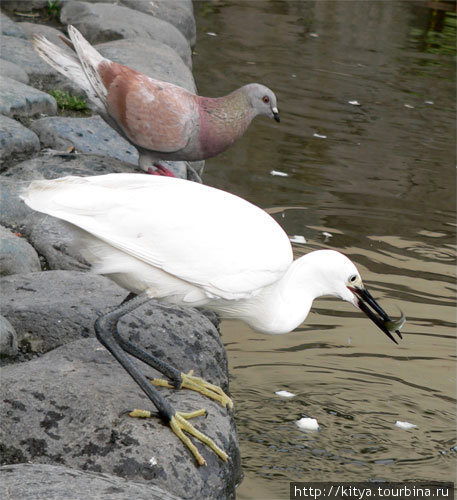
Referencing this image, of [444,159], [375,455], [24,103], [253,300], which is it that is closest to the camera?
[253,300]

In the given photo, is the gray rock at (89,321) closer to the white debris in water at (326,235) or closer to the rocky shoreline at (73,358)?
the rocky shoreline at (73,358)

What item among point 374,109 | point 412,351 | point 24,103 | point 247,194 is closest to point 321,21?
point 374,109

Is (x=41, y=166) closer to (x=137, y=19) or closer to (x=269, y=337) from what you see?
(x=269, y=337)

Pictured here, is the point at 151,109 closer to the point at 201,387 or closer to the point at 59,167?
the point at 59,167

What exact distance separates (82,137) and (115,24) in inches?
110

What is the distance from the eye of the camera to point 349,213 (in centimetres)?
616

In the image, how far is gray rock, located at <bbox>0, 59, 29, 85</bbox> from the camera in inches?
227

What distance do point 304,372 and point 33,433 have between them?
159 cm

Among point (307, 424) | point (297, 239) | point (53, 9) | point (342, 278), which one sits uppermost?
point (342, 278)

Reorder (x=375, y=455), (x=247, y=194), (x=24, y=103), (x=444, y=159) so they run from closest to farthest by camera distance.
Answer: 1. (x=375, y=455)
2. (x=24, y=103)
3. (x=247, y=194)
4. (x=444, y=159)

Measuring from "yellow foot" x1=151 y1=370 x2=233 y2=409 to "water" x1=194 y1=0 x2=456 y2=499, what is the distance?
0.27 metres

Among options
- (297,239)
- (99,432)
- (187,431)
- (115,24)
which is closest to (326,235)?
(297,239)

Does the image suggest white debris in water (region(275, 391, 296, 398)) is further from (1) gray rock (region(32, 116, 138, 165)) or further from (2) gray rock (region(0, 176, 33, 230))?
(1) gray rock (region(32, 116, 138, 165))

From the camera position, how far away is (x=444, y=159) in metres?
7.48
